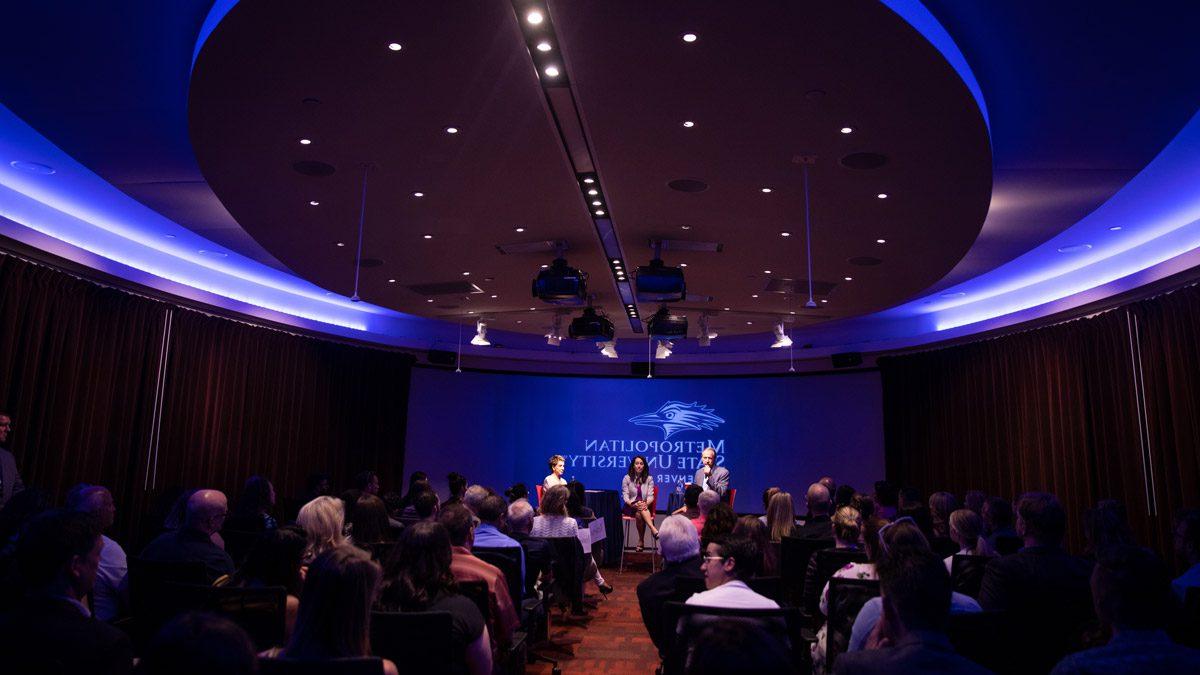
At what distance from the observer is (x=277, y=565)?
3086mm

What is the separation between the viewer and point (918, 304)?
1138 cm

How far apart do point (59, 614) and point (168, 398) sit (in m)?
8.03

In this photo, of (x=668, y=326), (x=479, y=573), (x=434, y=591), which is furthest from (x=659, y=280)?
(x=434, y=591)

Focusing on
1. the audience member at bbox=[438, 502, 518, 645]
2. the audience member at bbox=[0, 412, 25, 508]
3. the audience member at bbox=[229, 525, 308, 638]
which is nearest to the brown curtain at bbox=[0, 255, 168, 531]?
the audience member at bbox=[0, 412, 25, 508]

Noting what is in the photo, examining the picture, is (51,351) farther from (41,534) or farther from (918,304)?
(918,304)

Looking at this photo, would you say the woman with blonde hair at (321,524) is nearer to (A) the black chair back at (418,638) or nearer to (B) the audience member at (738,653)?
(A) the black chair back at (418,638)

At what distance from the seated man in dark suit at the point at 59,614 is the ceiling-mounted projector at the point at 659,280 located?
5372 millimetres

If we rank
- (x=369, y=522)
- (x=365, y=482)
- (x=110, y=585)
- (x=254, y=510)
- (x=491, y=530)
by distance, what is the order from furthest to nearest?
(x=365, y=482) → (x=254, y=510) → (x=491, y=530) → (x=369, y=522) → (x=110, y=585)

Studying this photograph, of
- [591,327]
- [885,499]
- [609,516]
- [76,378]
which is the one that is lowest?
[609,516]

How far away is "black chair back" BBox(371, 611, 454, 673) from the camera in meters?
2.75

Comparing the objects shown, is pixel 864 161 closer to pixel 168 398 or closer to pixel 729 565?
pixel 729 565

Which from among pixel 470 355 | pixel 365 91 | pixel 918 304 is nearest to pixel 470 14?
pixel 365 91

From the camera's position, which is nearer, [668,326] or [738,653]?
[738,653]

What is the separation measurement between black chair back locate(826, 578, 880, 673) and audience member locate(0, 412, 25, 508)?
21.0 feet
